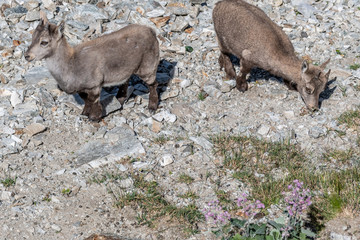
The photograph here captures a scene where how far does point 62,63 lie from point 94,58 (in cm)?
61

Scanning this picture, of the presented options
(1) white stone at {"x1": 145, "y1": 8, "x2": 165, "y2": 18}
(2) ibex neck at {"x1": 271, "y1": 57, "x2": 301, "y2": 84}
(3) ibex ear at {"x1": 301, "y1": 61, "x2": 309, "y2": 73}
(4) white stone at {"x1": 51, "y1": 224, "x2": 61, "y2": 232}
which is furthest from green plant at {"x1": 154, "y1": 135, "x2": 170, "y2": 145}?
(1) white stone at {"x1": 145, "y1": 8, "x2": 165, "y2": 18}

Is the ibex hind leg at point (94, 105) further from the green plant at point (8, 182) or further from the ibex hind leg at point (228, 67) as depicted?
the ibex hind leg at point (228, 67)

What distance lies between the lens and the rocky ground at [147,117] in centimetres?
816

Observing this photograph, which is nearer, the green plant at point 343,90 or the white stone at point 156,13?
the green plant at point 343,90

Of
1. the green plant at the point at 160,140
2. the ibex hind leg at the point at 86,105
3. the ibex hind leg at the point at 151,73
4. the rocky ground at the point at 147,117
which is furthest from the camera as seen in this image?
the ibex hind leg at the point at 151,73

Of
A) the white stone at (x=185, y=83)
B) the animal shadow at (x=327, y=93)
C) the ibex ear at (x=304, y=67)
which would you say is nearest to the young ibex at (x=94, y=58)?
the white stone at (x=185, y=83)

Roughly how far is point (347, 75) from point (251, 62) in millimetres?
2342

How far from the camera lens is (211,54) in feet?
41.8

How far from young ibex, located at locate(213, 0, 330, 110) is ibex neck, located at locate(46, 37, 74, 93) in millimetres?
3643

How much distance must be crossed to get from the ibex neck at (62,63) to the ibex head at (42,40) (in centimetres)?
19

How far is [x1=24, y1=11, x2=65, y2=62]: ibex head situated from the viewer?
373 inches

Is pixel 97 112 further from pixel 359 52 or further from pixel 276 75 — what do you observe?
pixel 359 52

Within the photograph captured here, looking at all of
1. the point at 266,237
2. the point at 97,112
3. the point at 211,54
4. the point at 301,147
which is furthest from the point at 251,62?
the point at 266,237

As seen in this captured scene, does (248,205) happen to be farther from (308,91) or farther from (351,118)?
(308,91)
